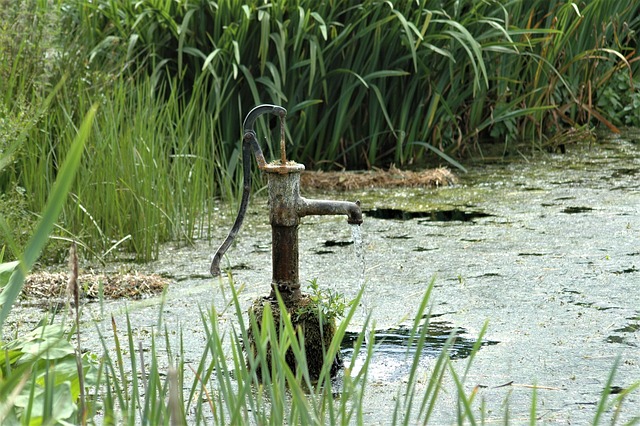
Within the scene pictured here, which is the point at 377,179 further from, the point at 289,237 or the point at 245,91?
the point at 289,237

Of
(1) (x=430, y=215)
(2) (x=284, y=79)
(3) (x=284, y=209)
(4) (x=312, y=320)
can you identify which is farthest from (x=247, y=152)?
(2) (x=284, y=79)

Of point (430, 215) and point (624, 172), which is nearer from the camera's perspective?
point (430, 215)

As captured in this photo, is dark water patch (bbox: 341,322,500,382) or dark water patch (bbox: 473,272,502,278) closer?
dark water patch (bbox: 341,322,500,382)

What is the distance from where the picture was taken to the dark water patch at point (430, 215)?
3.61 meters

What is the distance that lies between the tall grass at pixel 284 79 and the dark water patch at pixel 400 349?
1164mm

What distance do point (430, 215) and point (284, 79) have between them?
0.91 m

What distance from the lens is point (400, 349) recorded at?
2.27 m

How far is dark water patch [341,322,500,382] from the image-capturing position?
215 centimetres

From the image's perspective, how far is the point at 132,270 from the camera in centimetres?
300

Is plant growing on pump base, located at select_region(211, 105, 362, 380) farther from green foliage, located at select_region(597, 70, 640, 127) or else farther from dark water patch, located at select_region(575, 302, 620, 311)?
green foliage, located at select_region(597, 70, 640, 127)

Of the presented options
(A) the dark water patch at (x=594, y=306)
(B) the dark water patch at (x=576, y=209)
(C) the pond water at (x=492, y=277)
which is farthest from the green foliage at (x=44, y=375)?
(B) the dark water patch at (x=576, y=209)

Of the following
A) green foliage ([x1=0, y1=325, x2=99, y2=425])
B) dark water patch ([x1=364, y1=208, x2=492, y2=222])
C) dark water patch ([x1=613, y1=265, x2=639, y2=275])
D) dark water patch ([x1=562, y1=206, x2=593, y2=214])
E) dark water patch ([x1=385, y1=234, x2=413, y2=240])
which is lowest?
dark water patch ([x1=613, y1=265, x2=639, y2=275])

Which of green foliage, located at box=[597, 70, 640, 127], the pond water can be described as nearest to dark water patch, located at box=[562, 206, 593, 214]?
the pond water

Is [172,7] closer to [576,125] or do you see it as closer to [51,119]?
[51,119]
